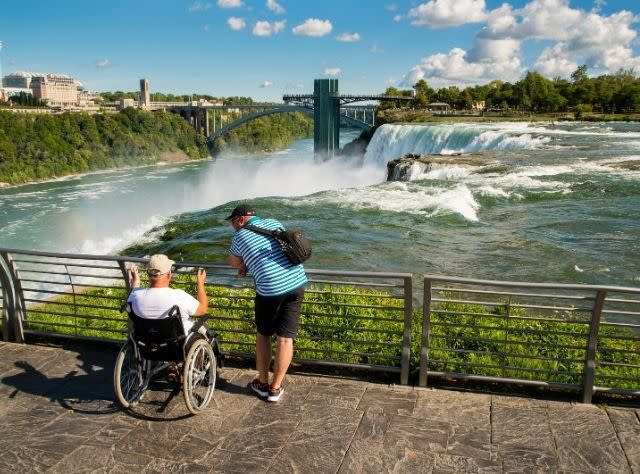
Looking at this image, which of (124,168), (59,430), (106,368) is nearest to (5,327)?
(106,368)

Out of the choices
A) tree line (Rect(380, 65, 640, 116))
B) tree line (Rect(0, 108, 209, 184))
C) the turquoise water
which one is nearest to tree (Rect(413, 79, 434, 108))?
tree line (Rect(380, 65, 640, 116))

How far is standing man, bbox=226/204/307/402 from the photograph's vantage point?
3.91 metres

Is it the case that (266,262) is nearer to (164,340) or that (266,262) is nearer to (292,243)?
(292,243)

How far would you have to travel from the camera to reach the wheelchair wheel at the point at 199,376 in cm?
378

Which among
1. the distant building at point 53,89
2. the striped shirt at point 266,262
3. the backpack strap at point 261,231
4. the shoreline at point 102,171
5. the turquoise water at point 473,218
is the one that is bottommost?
the shoreline at point 102,171

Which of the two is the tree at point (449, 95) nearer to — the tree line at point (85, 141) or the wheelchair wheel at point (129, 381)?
the tree line at point (85, 141)

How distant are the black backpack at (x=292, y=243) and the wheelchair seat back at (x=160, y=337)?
0.79 meters

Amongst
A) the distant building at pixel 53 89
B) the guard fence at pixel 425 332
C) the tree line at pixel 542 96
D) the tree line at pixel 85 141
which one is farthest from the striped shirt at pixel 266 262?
the distant building at pixel 53 89

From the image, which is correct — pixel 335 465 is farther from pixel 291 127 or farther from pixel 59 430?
pixel 291 127

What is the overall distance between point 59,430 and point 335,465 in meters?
1.87

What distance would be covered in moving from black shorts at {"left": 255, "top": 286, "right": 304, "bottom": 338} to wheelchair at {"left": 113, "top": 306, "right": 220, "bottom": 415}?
1.42 ft

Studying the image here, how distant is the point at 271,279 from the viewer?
390cm

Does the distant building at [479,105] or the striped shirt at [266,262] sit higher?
the distant building at [479,105]

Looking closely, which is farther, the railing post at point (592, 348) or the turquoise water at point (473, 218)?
the turquoise water at point (473, 218)
